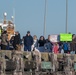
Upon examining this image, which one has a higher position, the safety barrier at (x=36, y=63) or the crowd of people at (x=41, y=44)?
the crowd of people at (x=41, y=44)

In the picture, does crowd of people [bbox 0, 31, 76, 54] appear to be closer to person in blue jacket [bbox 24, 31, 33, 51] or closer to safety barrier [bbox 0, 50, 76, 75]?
person in blue jacket [bbox 24, 31, 33, 51]

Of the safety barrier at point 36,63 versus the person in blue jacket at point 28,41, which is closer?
the safety barrier at point 36,63

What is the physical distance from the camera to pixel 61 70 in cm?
2305

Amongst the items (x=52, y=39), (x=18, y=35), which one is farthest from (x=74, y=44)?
(x=18, y=35)

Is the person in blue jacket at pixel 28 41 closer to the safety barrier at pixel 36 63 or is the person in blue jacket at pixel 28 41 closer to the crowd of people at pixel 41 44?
the crowd of people at pixel 41 44

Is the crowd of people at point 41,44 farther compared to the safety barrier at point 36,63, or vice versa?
the crowd of people at point 41,44

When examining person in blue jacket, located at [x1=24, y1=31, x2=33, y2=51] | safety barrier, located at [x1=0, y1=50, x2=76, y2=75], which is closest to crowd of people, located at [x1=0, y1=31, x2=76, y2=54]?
person in blue jacket, located at [x1=24, y1=31, x2=33, y2=51]

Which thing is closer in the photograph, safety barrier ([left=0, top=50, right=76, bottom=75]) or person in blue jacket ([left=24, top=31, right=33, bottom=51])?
safety barrier ([left=0, top=50, right=76, bottom=75])

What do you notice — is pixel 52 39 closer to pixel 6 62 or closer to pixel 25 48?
pixel 25 48

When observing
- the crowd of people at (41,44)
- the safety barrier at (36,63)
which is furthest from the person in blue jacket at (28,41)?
the safety barrier at (36,63)

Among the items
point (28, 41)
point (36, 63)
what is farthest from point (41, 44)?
point (36, 63)

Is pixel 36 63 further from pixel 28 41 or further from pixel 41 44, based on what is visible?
pixel 41 44

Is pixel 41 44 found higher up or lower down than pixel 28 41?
lower down

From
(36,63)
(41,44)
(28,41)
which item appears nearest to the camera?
(36,63)
